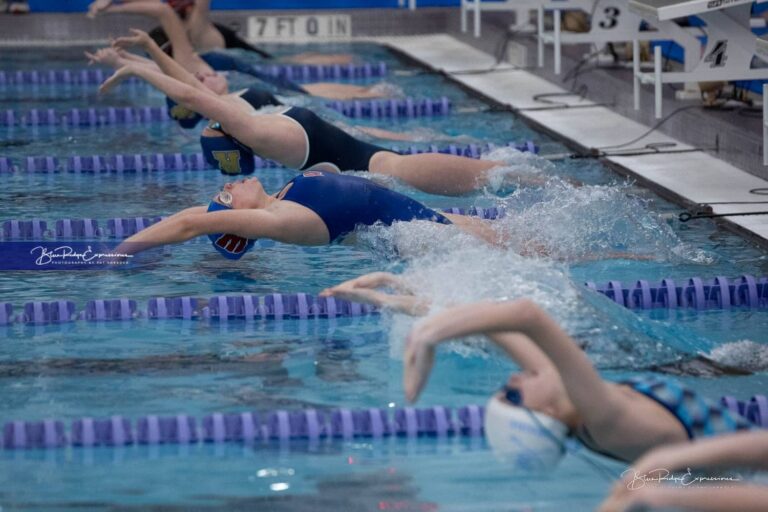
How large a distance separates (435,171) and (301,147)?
1.95 ft

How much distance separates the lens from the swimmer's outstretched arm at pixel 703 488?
206 cm

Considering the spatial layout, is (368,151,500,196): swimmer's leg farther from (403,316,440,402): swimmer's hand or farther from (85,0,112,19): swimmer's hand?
Result: (403,316,440,402): swimmer's hand

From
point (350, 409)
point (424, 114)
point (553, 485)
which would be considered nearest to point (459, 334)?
point (553, 485)

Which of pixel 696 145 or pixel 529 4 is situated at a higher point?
pixel 529 4

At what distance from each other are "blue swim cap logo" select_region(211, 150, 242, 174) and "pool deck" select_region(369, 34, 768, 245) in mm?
2009

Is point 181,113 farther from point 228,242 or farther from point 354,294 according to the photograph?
point 354,294

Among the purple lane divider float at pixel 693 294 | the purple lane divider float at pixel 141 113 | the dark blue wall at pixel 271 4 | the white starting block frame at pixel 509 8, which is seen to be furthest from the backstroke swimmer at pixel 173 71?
the dark blue wall at pixel 271 4

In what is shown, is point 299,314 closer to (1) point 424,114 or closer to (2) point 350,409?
(2) point 350,409

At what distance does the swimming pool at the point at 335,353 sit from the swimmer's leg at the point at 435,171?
23 cm

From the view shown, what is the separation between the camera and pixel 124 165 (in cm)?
703

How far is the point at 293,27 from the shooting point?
1232 cm

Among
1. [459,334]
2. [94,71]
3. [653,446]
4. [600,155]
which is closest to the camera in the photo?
[459,334]

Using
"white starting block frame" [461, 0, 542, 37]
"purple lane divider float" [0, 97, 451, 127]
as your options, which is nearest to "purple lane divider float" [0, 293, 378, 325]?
"purple lane divider float" [0, 97, 451, 127]

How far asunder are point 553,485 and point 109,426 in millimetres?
1182
